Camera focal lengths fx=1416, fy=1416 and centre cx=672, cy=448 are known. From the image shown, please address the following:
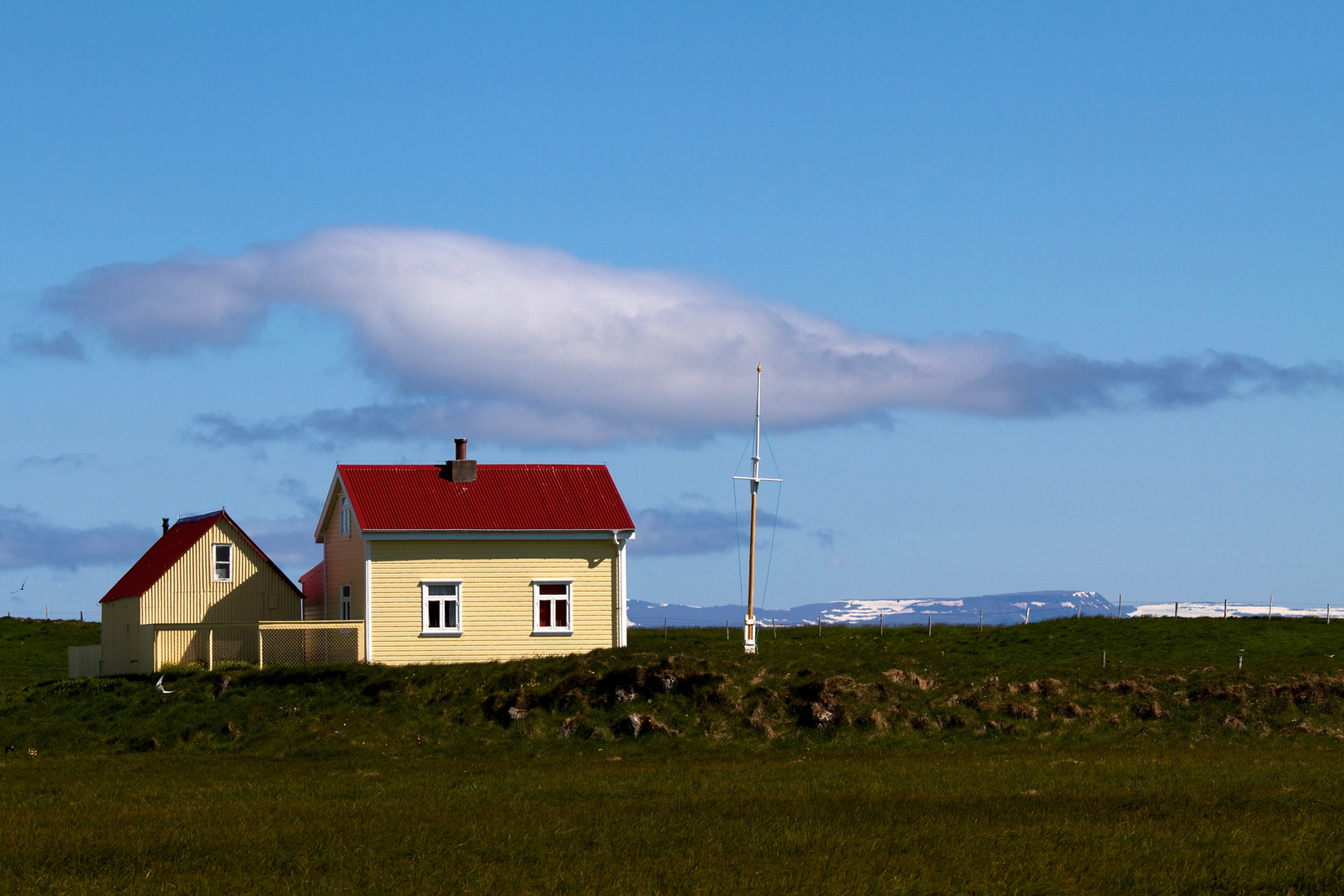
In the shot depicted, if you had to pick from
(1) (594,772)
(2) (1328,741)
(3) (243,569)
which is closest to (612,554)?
(3) (243,569)

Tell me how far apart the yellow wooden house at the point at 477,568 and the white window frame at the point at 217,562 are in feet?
12.9

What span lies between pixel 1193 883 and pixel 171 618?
3834 centimetres

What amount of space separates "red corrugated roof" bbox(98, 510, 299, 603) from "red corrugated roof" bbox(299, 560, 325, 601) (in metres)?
2.30

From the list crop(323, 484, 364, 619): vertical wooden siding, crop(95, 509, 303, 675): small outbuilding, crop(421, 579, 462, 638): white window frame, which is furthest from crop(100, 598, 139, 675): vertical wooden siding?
crop(421, 579, 462, 638): white window frame

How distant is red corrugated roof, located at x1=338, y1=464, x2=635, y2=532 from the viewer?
156 feet

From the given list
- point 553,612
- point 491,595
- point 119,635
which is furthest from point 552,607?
point 119,635

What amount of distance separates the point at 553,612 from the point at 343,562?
8094 millimetres

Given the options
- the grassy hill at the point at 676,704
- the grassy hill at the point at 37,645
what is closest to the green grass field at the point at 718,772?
the grassy hill at the point at 676,704

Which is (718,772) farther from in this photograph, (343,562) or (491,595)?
(343,562)

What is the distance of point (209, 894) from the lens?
19.2m

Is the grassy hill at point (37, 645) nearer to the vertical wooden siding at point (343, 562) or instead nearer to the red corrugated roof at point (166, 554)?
the red corrugated roof at point (166, 554)

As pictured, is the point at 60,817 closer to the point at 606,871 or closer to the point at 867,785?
the point at 606,871

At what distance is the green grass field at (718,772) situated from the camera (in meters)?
21.1

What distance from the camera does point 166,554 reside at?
51156 millimetres
